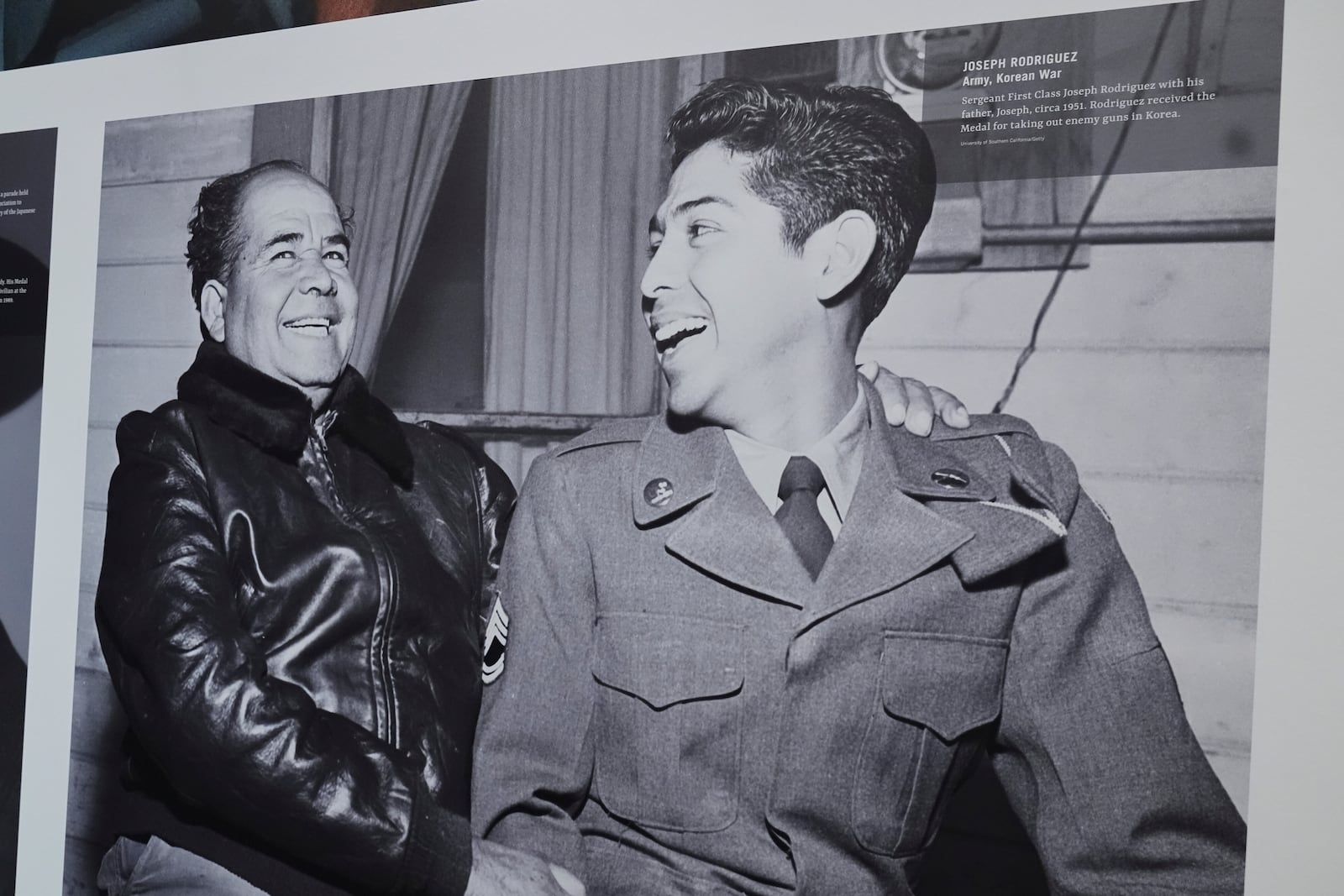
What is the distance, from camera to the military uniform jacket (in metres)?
1.55

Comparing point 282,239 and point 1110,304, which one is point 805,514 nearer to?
point 1110,304

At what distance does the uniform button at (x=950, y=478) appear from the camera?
1.63 meters

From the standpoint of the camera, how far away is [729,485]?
1712 mm

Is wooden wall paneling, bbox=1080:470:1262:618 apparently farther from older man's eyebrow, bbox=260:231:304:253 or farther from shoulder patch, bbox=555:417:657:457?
older man's eyebrow, bbox=260:231:304:253

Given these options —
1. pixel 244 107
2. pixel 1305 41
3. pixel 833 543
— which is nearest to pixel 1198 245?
pixel 1305 41

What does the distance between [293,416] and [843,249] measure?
90 centimetres

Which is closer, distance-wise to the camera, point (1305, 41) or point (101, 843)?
point (1305, 41)

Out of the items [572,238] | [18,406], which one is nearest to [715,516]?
[572,238]

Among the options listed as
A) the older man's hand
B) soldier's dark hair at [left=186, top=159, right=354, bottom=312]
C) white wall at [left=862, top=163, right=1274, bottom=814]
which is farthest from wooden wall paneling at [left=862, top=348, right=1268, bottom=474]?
soldier's dark hair at [left=186, top=159, right=354, bottom=312]

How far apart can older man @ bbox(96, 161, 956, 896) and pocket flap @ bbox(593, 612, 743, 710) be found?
0.87ft

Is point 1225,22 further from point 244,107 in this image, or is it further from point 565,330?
point 244,107

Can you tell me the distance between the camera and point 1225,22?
5.10 feet

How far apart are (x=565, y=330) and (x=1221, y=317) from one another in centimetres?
90

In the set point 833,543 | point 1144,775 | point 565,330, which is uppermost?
point 565,330
